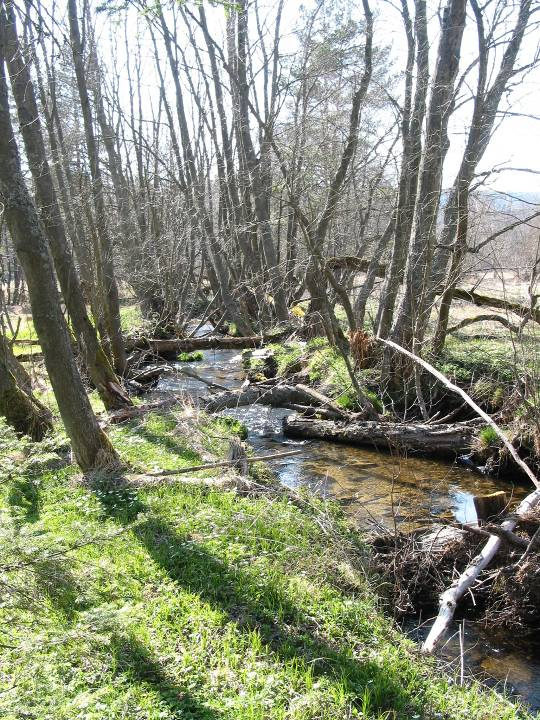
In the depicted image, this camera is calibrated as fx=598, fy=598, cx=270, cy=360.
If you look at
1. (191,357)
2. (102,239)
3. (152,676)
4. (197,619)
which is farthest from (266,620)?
(191,357)

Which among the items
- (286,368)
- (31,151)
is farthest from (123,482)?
(286,368)

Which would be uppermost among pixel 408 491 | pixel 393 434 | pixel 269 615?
pixel 269 615

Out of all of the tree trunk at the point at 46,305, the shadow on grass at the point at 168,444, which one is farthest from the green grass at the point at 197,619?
the shadow on grass at the point at 168,444

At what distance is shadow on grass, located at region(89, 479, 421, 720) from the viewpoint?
3.96 m

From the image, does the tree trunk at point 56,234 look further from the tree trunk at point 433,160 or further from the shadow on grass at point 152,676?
the shadow on grass at point 152,676

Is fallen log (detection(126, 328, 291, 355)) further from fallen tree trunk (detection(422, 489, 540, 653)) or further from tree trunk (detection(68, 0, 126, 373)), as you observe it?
fallen tree trunk (detection(422, 489, 540, 653))

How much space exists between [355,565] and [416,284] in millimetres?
7003

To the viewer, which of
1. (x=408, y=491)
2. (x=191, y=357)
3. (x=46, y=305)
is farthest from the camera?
(x=191, y=357)

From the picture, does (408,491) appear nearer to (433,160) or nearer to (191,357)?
(433,160)

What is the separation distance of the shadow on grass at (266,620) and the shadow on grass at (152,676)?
0.01 metres

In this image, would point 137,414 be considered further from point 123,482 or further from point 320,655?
point 320,655

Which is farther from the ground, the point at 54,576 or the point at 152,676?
the point at 54,576

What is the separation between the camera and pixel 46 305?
21.7 ft

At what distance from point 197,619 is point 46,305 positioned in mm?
3817
